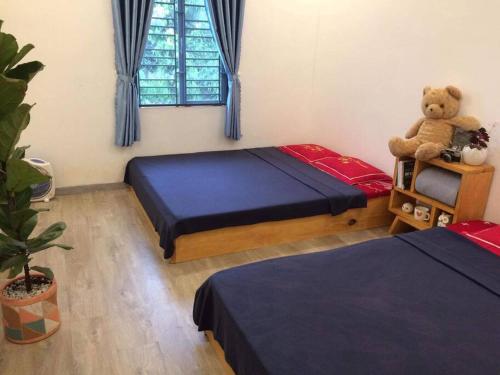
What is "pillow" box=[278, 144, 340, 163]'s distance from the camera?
4.02 m

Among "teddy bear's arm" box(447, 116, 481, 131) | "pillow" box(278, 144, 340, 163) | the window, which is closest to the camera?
"teddy bear's arm" box(447, 116, 481, 131)

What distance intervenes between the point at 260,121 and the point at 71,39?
1.93m

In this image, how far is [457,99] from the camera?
280 cm

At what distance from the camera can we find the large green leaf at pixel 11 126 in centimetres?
155

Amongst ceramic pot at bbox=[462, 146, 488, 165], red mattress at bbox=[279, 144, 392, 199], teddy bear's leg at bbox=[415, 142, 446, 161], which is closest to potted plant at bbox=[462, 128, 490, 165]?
ceramic pot at bbox=[462, 146, 488, 165]

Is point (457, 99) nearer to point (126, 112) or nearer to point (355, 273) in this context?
point (355, 273)

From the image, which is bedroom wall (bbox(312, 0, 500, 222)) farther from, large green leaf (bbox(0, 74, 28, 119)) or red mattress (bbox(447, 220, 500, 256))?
large green leaf (bbox(0, 74, 28, 119))

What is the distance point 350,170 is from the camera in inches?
138

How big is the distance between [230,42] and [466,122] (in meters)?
2.21

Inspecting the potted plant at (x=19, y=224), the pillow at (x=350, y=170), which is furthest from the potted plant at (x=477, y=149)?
the potted plant at (x=19, y=224)

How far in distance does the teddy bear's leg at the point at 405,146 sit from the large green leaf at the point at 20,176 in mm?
2247

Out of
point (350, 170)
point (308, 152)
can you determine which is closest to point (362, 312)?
point (350, 170)

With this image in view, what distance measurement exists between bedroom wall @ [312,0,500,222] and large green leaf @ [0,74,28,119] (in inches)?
103

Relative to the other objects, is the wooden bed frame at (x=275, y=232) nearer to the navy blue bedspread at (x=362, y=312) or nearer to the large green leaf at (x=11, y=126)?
the navy blue bedspread at (x=362, y=312)
